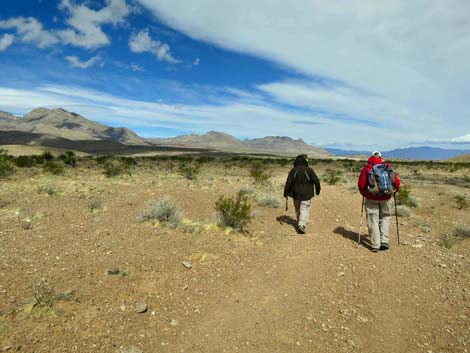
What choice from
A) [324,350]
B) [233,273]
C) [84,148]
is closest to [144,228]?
[233,273]

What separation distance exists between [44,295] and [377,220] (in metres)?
7.17

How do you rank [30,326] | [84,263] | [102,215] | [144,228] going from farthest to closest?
[102,215]
[144,228]
[84,263]
[30,326]

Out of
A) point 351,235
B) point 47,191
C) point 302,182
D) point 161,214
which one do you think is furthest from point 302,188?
point 47,191

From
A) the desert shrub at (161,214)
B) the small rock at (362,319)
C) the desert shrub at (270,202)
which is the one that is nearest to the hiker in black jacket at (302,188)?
the desert shrub at (270,202)

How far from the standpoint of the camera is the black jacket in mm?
9305

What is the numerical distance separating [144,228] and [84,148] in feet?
446

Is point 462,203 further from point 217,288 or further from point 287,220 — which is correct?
point 217,288

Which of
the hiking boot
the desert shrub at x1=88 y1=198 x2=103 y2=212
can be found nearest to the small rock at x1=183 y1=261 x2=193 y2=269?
the hiking boot

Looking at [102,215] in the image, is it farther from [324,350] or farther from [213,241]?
[324,350]

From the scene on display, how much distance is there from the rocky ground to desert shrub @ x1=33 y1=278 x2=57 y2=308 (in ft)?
0.07

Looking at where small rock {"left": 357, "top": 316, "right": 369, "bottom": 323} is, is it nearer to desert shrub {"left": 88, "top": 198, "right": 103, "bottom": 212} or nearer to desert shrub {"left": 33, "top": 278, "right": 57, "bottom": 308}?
desert shrub {"left": 33, "top": 278, "right": 57, "bottom": 308}

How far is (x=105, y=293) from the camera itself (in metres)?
5.46

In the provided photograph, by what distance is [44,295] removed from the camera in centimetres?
493

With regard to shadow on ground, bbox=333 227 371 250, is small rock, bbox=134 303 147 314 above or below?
below
